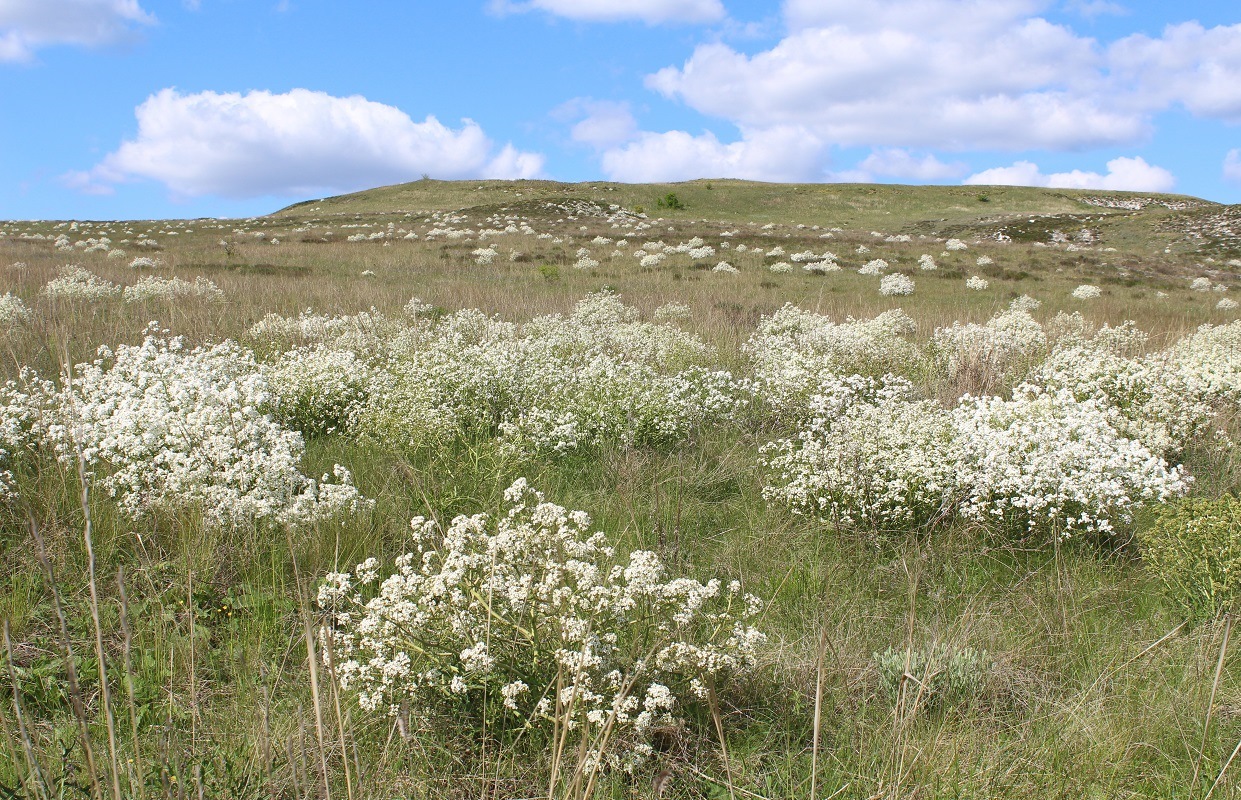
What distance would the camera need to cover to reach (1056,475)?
171 inches

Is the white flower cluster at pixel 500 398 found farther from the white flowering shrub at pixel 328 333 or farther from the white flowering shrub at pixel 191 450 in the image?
the white flowering shrub at pixel 328 333

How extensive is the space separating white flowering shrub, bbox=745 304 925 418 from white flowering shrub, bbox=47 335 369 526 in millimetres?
3766

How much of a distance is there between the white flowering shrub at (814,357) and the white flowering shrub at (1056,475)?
167 cm

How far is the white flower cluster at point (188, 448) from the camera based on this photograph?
3812mm

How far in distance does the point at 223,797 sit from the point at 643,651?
1385 mm

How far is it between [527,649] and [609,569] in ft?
1.95

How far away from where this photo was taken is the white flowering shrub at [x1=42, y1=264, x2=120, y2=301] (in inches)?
431

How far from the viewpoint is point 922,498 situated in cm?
432

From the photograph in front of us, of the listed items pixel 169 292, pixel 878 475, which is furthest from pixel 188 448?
pixel 169 292

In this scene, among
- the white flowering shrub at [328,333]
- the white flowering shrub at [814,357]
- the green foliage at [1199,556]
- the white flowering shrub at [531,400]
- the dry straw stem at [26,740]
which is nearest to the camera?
the dry straw stem at [26,740]

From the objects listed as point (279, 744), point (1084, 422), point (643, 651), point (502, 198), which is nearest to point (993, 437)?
point (1084, 422)

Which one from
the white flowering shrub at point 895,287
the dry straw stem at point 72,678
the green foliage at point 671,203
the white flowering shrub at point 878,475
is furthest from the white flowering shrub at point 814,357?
the green foliage at point 671,203

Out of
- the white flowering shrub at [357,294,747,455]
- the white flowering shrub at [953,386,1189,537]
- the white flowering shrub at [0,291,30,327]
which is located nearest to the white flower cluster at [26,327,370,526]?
the white flowering shrub at [357,294,747,455]

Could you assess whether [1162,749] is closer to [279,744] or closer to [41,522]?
[279,744]
